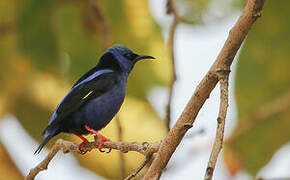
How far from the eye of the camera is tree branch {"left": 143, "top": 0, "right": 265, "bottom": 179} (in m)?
2.54

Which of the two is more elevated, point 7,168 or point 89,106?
point 89,106

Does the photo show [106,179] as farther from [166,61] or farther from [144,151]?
[144,151]

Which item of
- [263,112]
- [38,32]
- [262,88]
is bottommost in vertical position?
[38,32]

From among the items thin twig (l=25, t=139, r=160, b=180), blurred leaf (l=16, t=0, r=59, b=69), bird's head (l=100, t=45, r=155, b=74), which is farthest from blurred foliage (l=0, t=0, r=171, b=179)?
thin twig (l=25, t=139, r=160, b=180)

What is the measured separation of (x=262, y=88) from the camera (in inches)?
197

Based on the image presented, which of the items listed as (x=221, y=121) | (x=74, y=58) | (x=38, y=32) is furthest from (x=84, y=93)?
(x=221, y=121)

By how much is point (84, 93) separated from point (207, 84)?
2058 mm

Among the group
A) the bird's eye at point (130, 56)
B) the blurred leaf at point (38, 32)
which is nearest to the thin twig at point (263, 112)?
the bird's eye at point (130, 56)

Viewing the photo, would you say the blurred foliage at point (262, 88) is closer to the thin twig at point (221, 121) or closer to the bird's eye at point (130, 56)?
the bird's eye at point (130, 56)

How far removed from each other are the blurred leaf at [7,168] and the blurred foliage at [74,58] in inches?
1.5

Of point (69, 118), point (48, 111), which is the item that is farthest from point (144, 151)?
point (48, 111)

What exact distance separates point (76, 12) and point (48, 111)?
36.0 inches

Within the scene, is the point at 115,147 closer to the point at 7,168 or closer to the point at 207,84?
the point at 207,84

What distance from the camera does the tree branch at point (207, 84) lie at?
254 cm
